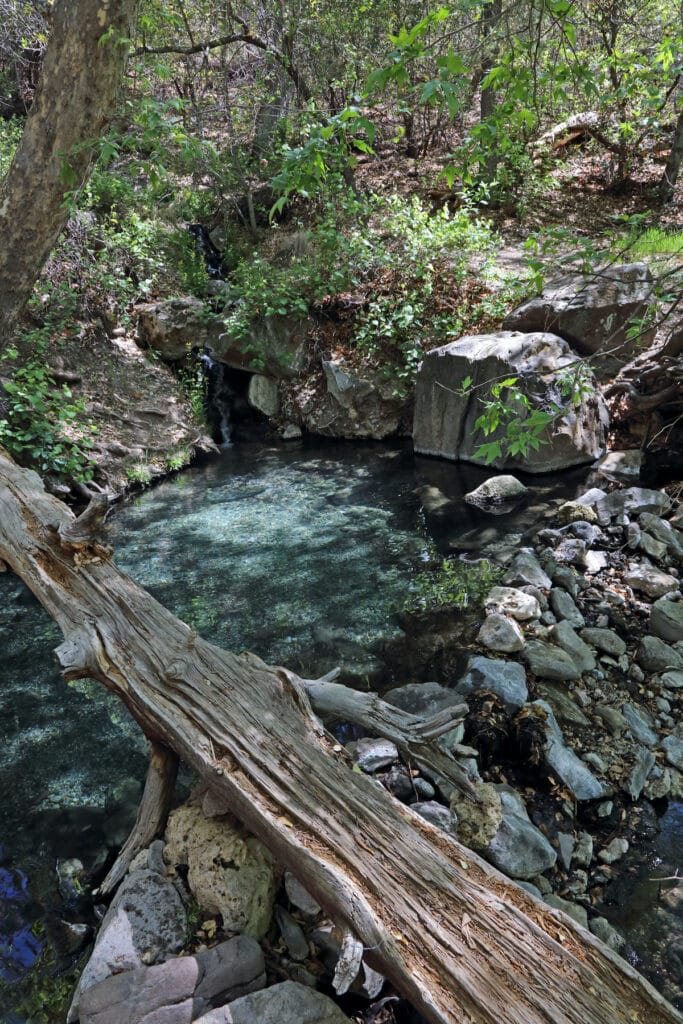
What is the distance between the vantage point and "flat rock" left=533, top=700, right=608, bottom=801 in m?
3.20

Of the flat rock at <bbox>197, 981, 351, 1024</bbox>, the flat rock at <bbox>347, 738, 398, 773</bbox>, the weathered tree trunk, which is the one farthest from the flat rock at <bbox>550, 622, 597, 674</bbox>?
the flat rock at <bbox>197, 981, 351, 1024</bbox>

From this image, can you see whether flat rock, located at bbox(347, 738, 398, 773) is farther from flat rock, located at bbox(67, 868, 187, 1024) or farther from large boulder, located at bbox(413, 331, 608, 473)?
large boulder, located at bbox(413, 331, 608, 473)

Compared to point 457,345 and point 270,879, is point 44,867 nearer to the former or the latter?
point 270,879

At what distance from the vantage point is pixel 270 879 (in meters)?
2.53

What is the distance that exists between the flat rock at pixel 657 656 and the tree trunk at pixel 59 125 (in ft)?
18.5

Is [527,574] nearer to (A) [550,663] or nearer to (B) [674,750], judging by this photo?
(A) [550,663]

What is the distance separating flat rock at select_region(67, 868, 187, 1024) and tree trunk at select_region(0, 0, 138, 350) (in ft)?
16.8

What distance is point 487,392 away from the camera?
764 cm

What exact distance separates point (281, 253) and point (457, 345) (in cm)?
532

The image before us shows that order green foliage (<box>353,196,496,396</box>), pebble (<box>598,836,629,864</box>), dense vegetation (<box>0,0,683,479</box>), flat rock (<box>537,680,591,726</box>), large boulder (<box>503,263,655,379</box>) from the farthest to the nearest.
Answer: green foliage (<box>353,196,496,396</box>) → dense vegetation (<box>0,0,683,479</box>) → large boulder (<box>503,263,655,379</box>) → flat rock (<box>537,680,591,726</box>) → pebble (<box>598,836,629,864</box>)

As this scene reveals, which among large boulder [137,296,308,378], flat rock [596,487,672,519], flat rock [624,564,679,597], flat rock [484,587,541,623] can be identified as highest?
large boulder [137,296,308,378]

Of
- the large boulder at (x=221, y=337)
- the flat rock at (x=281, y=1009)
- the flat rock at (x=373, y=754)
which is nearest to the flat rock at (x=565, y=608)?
the flat rock at (x=373, y=754)

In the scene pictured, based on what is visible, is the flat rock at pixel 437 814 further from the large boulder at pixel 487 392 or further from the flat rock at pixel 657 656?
A: the large boulder at pixel 487 392

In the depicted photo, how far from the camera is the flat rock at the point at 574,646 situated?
13.6 ft
